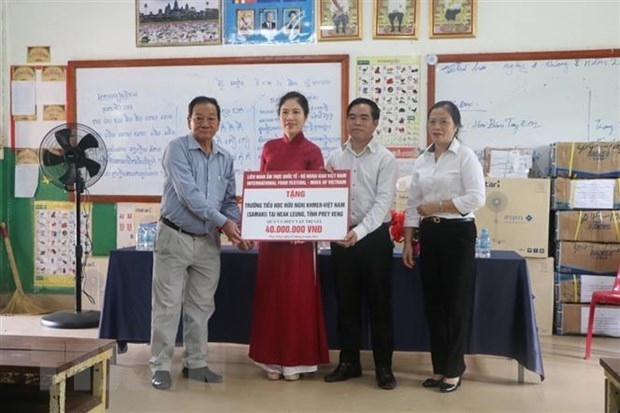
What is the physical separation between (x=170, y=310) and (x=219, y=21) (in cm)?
277

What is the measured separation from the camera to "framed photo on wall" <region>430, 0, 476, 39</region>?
4.53 meters

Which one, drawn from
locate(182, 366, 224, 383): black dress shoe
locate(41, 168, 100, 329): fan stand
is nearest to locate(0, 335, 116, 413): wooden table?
locate(182, 366, 224, 383): black dress shoe

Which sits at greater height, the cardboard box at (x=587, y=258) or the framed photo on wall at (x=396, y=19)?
the framed photo on wall at (x=396, y=19)

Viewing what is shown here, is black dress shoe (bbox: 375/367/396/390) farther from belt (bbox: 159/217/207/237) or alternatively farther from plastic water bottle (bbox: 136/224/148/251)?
plastic water bottle (bbox: 136/224/148/251)

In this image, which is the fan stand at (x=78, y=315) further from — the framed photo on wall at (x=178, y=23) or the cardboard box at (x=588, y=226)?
the cardboard box at (x=588, y=226)

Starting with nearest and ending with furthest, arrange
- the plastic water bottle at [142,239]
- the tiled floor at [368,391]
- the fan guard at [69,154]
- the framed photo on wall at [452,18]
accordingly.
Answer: the tiled floor at [368,391], the plastic water bottle at [142,239], the fan guard at [69,154], the framed photo on wall at [452,18]

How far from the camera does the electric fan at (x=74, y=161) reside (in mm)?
4312

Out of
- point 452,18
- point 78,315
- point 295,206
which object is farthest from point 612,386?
point 78,315

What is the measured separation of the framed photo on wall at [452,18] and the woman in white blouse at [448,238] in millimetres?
1883

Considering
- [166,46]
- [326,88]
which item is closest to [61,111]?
[166,46]

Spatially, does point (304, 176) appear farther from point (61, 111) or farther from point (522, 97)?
point (61, 111)

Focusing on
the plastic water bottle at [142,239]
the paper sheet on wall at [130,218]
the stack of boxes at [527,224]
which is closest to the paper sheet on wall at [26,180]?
the paper sheet on wall at [130,218]

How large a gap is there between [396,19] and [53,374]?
3817mm

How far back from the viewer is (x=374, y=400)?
2.83m
